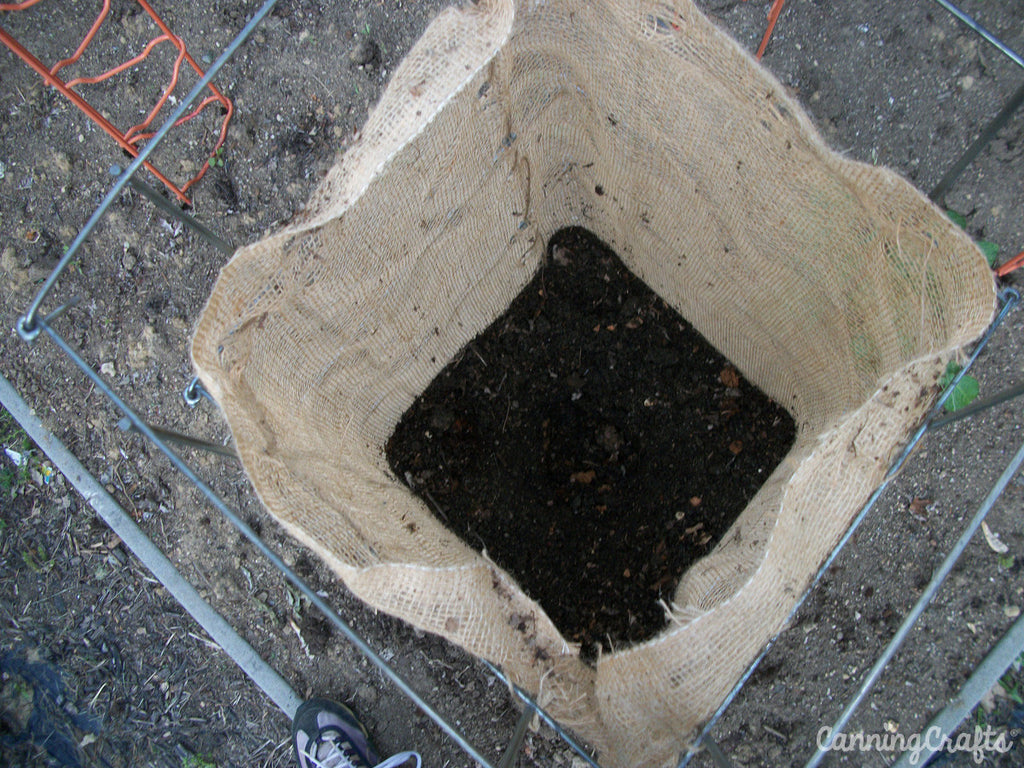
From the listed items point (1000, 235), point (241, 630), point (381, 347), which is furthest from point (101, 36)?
point (1000, 235)

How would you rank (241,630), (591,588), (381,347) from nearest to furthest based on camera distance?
(381,347) → (591,588) → (241,630)

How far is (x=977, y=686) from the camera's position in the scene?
1532 mm

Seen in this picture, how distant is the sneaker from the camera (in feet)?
5.18

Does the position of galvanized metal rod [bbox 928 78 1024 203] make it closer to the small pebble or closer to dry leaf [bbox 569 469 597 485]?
dry leaf [bbox 569 469 597 485]

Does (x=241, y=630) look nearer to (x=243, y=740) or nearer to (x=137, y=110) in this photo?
(x=243, y=740)

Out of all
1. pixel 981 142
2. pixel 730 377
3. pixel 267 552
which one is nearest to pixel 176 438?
pixel 267 552

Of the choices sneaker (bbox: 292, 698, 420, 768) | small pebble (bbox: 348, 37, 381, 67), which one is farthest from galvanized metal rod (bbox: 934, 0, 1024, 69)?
sneaker (bbox: 292, 698, 420, 768)

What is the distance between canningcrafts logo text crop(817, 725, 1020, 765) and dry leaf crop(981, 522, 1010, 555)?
414mm

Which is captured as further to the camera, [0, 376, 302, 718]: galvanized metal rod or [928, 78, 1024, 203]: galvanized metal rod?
[0, 376, 302, 718]: galvanized metal rod

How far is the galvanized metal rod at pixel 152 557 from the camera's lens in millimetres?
1699

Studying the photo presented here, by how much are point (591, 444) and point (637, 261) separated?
1.41 feet

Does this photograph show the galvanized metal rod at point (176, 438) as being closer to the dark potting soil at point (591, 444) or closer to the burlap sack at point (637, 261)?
the burlap sack at point (637, 261)

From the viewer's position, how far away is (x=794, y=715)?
5.07 ft

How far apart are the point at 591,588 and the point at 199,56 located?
1.65 m
